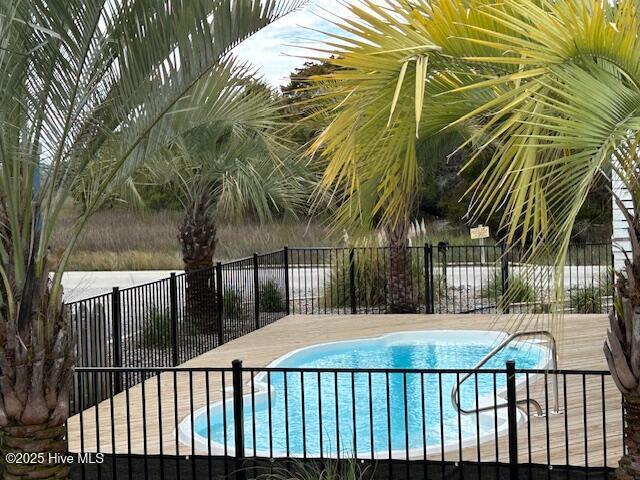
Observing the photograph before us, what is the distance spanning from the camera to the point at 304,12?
4703mm

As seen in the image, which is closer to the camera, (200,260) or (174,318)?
(174,318)

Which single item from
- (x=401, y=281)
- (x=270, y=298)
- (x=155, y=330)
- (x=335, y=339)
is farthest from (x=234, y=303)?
(x=401, y=281)

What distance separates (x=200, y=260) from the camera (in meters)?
14.6

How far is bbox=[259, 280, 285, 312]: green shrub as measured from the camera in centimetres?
1543

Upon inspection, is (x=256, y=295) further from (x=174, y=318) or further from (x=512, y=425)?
(x=512, y=425)

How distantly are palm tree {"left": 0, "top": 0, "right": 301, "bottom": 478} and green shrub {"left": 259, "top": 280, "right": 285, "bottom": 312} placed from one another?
33.7 ft

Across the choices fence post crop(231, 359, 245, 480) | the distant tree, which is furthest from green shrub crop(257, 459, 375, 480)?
the distant tree

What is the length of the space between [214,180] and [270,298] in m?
2.60

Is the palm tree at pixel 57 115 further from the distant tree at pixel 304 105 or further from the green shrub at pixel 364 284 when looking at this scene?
the green shrub at pixel 364 284

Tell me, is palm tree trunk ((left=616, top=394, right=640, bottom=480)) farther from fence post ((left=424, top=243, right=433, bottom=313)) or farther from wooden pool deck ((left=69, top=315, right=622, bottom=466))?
fence post ((left=424, top=243, right=433, bottom=313))

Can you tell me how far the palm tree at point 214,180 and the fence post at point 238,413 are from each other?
6124 millimetres

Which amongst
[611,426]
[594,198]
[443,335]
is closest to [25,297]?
[611,426]

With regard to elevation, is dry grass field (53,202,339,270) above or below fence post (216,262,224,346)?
above

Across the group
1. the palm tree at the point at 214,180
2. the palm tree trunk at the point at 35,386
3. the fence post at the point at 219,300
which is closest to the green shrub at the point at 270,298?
the palm tree at the point at 214,180
